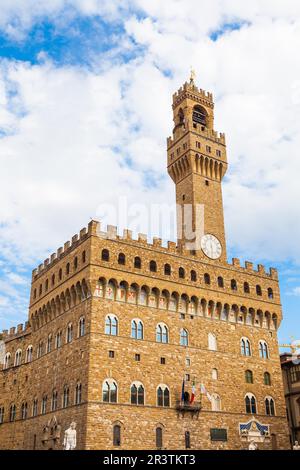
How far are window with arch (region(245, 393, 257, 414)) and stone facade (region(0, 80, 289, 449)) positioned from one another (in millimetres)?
151

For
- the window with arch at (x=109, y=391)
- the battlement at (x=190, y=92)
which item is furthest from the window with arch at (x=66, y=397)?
the battlement at (x=190, y=92)

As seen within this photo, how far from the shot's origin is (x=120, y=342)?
40750 mm

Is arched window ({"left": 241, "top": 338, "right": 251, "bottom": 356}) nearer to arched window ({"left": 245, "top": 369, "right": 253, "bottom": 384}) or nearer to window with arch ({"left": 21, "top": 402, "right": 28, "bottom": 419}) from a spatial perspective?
arched window ({"left": 245, "top": 369, "right": 253, "bottom": 384})

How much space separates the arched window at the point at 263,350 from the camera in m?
48.8

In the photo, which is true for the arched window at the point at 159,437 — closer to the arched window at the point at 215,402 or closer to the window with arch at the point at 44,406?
the arched window at the point at 215,402

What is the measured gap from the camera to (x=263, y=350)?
49156 mm

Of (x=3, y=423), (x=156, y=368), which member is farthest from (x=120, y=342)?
(x=3, y=423)

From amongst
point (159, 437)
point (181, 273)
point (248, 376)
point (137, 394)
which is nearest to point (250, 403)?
point (248, 376)

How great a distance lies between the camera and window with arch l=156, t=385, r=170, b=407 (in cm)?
4100

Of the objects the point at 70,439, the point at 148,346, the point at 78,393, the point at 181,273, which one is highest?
the point at 181,273

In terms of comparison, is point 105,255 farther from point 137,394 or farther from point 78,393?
point 137,394

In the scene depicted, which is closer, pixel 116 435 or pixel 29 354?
pixel 116 435

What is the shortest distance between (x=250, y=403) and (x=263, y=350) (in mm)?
5310

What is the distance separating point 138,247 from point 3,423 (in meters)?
21.8
